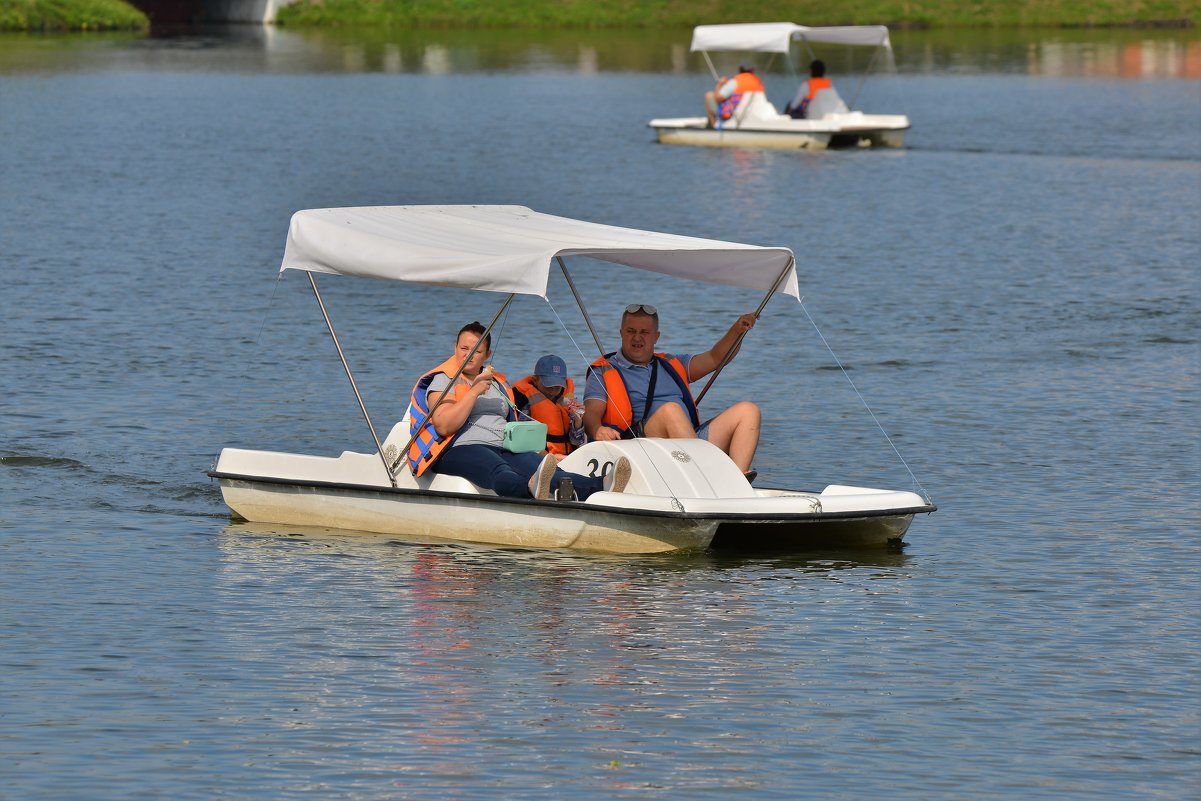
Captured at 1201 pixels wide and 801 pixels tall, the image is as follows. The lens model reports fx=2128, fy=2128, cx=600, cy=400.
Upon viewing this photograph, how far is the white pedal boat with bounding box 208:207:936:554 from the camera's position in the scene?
13.4m

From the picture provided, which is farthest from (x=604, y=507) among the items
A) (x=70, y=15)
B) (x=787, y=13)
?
(x=70, y=15)

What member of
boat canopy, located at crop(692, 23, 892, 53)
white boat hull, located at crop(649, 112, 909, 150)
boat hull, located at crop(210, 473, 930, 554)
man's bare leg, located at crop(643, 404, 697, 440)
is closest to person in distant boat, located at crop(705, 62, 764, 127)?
white boat hull, located at crop(649, 112, 909, 150)

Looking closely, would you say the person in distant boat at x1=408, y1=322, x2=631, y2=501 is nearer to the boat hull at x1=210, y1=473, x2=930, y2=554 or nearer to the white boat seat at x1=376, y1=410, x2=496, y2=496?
the white boat seat at x1=376, y1=410, x2=496, y2=496

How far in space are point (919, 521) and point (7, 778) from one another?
7.51 m

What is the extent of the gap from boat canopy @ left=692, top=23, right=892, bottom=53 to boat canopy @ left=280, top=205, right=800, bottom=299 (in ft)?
112

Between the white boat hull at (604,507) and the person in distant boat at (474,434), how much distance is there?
0.40 feet

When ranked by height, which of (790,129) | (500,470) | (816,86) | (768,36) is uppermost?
(768,36)

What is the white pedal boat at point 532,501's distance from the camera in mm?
13383

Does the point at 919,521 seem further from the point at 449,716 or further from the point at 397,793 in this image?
the point at 397,793

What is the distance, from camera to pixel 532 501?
1355 centimetres

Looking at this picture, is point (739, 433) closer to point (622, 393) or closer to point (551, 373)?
point (622, 393)

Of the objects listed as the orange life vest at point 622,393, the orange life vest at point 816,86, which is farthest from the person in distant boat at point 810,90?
the orange life vest at point 622,393

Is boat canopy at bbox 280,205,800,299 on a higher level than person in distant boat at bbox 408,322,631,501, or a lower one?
higher

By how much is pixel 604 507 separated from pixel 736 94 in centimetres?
3199
